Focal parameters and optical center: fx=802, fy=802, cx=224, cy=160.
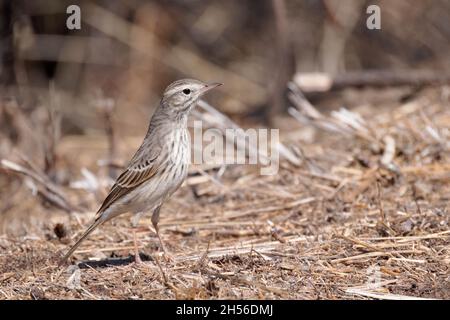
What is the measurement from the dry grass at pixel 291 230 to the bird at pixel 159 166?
44 cm

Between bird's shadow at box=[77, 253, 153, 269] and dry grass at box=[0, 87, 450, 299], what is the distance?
0.11 ft

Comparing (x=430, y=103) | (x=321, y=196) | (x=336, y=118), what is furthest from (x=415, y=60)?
(x=321, y=196)

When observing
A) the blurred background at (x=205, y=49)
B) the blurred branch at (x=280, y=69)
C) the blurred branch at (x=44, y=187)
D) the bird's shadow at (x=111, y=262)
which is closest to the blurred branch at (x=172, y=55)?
the blurred background at (x=205, y=49)

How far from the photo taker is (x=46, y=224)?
820 cm

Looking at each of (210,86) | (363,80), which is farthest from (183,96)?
(363,80)

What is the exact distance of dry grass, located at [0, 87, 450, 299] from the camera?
19.1ft

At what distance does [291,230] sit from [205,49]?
8.31 meters

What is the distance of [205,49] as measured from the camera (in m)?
15.1

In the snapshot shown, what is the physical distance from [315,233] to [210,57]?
850 cm

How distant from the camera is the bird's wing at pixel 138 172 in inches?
267

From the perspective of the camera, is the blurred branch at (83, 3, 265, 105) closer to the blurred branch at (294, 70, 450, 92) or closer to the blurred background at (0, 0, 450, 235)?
the blurred background at (0, 0, 450, 235)

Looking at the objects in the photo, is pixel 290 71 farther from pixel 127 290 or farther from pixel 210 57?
pixel 127 290

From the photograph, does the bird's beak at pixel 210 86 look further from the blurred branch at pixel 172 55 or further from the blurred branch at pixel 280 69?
the blurred branch at pixel 172 55

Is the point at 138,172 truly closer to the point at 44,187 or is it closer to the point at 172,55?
the point at 44,187
